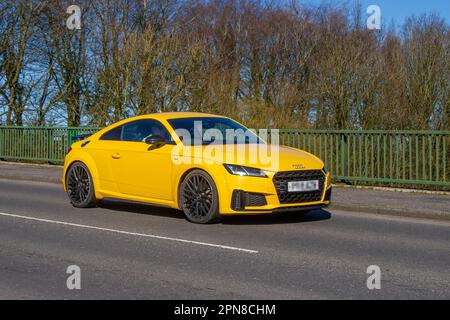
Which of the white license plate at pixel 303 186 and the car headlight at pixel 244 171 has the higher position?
the car headlight at pixel 244 171

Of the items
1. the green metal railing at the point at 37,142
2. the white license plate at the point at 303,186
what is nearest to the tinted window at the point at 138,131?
the white license plate at the point at 303,186

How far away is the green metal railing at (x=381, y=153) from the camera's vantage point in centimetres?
1577

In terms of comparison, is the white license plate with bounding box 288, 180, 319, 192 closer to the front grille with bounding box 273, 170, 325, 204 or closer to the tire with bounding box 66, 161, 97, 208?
the front grille with bounding box 273, 170, 325, 204

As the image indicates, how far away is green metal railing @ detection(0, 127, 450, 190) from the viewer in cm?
1577

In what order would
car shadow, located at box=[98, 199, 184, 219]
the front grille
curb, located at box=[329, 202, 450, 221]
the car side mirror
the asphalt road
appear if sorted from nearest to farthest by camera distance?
the asphalt road → the front grille → the car side mirror → car shadow, located at box=[98, 199, 184, 219] → curb, located at box=[329, 202, 450, 221]

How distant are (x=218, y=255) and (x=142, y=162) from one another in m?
3.58

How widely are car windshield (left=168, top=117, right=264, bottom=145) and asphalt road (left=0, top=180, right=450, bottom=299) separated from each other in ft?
4.02

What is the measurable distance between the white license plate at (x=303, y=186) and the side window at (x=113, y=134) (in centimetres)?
330

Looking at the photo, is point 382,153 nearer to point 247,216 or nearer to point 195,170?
point 247,216

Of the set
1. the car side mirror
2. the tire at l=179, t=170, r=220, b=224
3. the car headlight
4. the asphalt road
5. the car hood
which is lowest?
the asphalt road

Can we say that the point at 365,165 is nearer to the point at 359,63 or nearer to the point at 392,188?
the point at 392,188

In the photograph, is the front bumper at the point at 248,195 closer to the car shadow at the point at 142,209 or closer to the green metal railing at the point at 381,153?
the car shadow at the point at 142,209

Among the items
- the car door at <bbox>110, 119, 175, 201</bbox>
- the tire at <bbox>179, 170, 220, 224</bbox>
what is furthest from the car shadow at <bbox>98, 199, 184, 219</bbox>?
Result: the tire at <bbox>179, 170, 220, 224</bbox>

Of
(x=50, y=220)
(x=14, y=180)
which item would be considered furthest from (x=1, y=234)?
(x=14, y=180)
